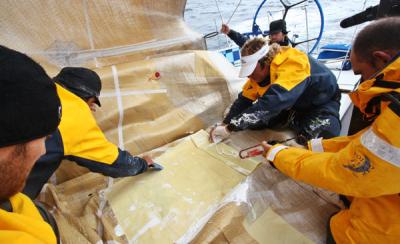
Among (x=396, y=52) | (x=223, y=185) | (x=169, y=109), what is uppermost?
(x=396, y=52)

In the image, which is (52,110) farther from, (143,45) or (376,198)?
(143,45)

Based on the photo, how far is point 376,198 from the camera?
763 mm

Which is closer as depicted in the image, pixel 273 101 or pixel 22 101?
pixel 22 101

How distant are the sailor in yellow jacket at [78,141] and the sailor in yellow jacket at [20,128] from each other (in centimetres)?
40

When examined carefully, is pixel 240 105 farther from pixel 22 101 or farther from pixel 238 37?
pixel 22 101

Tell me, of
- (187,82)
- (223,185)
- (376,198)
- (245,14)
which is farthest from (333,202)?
(245,14)

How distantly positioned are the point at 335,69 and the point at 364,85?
160 cm

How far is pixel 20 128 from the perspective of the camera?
423 millimetres

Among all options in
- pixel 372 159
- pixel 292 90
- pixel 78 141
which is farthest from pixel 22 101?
pixel 292 90

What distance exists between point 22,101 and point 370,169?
74 cm

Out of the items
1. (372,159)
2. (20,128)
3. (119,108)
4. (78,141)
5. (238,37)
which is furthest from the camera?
(238,37)

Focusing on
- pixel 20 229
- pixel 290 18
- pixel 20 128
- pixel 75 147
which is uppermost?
pixel 20 128

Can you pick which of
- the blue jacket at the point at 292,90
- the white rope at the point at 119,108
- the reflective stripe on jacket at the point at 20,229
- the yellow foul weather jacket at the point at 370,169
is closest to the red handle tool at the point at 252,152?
the blue jacket at the point at 292,90

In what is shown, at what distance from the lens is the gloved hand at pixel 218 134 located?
4.78ft
